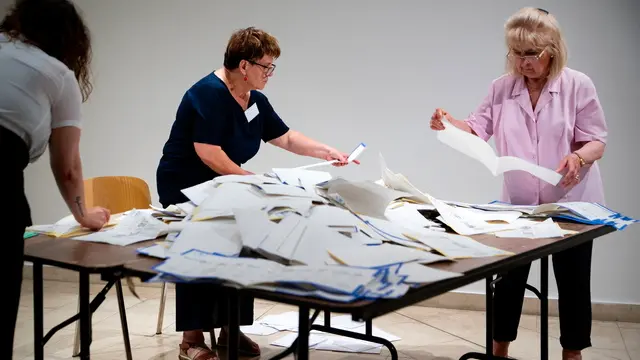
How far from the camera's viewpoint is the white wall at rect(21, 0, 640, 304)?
3.96m

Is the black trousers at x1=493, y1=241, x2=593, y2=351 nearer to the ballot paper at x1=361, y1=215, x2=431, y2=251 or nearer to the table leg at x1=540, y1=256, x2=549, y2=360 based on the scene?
the table leg at x1=540, y1=256, x2=549, y2=360

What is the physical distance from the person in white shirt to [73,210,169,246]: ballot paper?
0.15 metres

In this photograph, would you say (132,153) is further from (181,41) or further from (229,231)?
(229,231)

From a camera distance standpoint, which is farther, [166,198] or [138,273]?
[166,198]

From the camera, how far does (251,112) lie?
3.03m

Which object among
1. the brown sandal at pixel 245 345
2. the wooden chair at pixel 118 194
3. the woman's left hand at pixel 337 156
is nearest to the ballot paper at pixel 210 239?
the woman's left hand at pixel 337 156

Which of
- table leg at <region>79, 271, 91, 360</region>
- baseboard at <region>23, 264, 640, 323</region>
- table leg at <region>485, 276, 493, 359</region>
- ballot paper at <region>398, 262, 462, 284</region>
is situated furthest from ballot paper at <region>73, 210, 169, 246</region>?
baseboard at <region>23, 264, 640, 323</region>

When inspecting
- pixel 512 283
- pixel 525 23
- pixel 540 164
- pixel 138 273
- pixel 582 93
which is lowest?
pixel 512 283

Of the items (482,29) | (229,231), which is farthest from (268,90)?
(229,231)

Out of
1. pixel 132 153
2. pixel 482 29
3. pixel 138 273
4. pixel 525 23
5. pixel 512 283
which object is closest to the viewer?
pixel 138 273

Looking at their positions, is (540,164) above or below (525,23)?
below

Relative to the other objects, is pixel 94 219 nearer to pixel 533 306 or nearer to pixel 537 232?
pixel 537 232

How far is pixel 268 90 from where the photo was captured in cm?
452

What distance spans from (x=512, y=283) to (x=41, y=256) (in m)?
1.81
